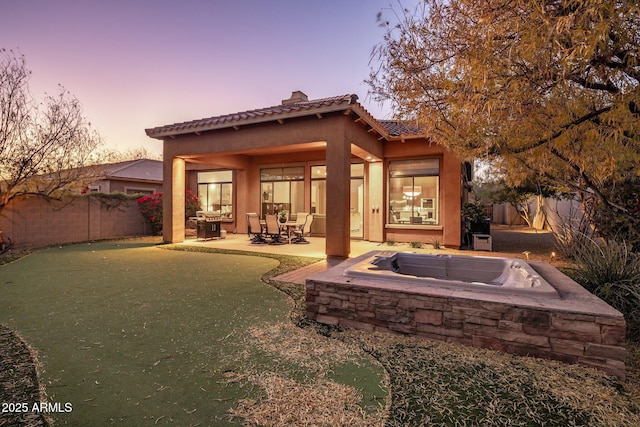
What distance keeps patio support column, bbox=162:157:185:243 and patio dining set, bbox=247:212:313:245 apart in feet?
7.84

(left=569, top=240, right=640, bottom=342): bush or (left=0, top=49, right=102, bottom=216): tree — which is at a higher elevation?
(left=0, top=49, right=102, bottom=216): tree

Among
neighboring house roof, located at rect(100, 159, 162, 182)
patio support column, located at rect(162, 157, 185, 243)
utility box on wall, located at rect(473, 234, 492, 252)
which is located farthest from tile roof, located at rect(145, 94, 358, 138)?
neighboring house roof, located at rect(100, 159, 162, 182)

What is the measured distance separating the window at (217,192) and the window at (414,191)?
24.4ft

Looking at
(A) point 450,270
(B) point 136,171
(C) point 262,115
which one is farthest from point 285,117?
(B) point 136,171

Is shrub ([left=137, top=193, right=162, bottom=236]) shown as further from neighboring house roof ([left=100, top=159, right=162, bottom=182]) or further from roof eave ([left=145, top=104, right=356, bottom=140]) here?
neighboring house roof ([left=100, top=159, right=162, bottom=182])

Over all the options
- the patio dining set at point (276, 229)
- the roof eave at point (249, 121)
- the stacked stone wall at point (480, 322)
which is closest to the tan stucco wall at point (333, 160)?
the roof eave at point (249, 121)

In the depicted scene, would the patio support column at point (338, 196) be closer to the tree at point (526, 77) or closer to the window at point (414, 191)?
the tree at point (526, 77)

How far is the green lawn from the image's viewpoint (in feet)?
6.63

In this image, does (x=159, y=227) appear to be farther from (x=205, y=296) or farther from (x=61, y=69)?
(x=205, y=296)

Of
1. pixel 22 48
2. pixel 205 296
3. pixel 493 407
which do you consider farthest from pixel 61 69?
pixel 493 407

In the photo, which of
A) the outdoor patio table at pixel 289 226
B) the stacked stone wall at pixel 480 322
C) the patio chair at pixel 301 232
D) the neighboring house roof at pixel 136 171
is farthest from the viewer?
the neighboring house roof at pixel 136 171

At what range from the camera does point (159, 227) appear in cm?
1237

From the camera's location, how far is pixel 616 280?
352 centimetres

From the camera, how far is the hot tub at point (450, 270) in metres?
3.24
